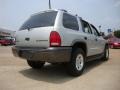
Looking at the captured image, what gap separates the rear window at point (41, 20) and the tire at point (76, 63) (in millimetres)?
1174

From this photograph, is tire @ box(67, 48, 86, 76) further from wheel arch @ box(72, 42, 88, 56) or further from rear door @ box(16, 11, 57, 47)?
rear door @ box(16, 11, 57, 47)

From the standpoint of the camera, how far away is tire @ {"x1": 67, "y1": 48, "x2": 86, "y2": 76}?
567cm

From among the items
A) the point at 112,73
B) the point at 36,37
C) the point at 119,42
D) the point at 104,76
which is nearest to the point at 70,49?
the point at 36,37

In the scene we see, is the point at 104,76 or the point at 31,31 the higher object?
the point at 31,31

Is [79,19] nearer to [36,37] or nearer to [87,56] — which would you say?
[87,56]

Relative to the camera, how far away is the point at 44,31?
5.24m

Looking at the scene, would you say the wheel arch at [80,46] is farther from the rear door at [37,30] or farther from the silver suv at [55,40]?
the rear door at [37,30]

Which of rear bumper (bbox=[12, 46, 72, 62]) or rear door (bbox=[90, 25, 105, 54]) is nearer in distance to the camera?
rear bumper (bbox=[12, 46, 72, 62])

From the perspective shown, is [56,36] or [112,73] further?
[112,73]

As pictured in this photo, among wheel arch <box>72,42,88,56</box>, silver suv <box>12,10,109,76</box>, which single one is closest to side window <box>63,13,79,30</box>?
silver suv <box>12,10,109,76</box>

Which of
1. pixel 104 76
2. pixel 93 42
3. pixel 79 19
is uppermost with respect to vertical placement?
pixel 79 19

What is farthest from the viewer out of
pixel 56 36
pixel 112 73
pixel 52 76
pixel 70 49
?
pixel 112 73

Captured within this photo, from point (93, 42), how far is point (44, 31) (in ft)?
8.70

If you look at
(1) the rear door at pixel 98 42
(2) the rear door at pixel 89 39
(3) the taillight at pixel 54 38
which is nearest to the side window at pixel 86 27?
(2) the rear door at pixel 89 39
